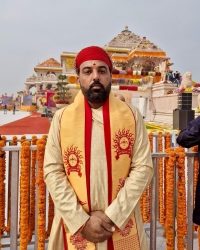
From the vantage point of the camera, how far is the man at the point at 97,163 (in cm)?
122

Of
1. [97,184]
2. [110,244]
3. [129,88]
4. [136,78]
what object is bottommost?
[110,244]

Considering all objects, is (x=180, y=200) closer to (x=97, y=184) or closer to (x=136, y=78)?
(x=97, y=184)

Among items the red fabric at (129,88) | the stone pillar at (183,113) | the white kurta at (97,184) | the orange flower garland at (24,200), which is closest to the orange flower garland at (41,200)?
the orange flower garland at (24,200)

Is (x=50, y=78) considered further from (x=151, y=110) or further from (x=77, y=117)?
(x=77, y=117)

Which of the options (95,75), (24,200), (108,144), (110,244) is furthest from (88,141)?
(24,200)

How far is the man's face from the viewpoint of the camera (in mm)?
1251

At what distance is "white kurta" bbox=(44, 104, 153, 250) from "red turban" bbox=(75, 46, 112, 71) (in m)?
0.30

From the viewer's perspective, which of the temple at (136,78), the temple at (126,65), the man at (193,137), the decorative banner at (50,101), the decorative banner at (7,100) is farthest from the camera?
the decorative banner at (7,100)

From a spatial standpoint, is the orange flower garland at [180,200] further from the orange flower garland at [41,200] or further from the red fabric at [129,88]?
the red fabric at [129,88]

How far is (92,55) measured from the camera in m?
1.27

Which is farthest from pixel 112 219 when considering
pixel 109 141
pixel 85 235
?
pixel 109 141

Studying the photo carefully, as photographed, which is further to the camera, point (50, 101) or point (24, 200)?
point (50, 101)

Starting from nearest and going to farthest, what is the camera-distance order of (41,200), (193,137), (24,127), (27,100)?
(193,137), (41,200), (24,127), (27,100)

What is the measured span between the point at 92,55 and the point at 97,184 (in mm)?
735
